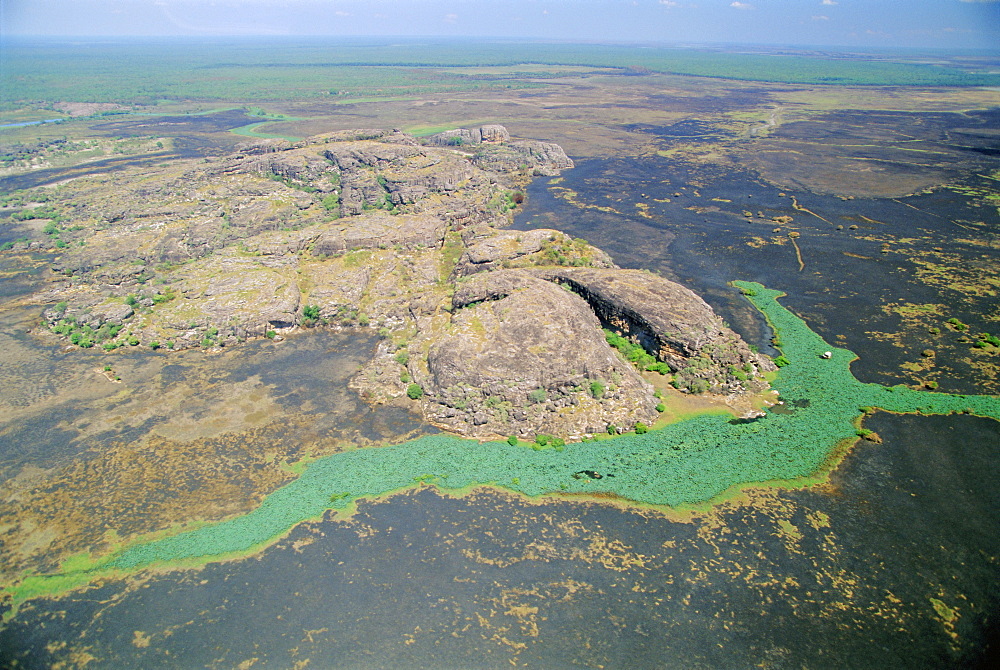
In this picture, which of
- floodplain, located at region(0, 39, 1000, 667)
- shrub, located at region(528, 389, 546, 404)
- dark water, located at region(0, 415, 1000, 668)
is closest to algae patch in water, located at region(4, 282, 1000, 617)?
floodplain, located at region(0, 39, 1000, 667)

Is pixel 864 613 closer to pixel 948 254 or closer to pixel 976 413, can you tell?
pixel 976 413

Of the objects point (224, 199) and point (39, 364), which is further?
point (224, 199)

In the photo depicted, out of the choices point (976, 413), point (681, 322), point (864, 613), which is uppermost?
point (681, 322)

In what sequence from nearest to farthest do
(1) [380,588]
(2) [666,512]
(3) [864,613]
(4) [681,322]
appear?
(3) [864,613] → (1) [380,588] → (2) [666,512] → (4) [681,322]

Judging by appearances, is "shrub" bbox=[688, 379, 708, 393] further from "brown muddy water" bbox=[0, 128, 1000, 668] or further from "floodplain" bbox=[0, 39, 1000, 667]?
"brown muddy water" bbox=[0, 128, 1000, 668]

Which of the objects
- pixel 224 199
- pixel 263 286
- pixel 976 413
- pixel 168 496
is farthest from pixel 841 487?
pixel 224 199
